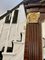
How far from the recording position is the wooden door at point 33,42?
4.18ft

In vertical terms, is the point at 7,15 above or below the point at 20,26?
above

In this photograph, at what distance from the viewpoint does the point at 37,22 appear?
139 cm

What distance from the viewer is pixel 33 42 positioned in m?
1.31

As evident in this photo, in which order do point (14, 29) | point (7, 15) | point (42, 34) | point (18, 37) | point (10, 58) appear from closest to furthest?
1. point (42, 34)
2. point (10, 58)
3. point (18, 37)
4. point (14, 29)
5. point (7, 15)

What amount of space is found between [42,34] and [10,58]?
0.46 m

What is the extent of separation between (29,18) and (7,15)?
1.11 m

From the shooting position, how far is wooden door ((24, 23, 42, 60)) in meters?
1.27

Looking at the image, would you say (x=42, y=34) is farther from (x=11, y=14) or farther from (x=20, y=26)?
(x=11, y=14)

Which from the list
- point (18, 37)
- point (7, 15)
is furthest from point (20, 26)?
point (7, 15)

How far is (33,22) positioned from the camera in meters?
1.39

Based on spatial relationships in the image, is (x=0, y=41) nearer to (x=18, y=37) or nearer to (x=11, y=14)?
(x=18, y=37)

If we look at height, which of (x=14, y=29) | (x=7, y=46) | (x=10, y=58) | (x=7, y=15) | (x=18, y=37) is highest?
(x=7, y=15)

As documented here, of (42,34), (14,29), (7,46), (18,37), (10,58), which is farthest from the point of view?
(14,29)

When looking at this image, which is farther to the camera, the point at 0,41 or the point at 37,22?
the point at 0,41
